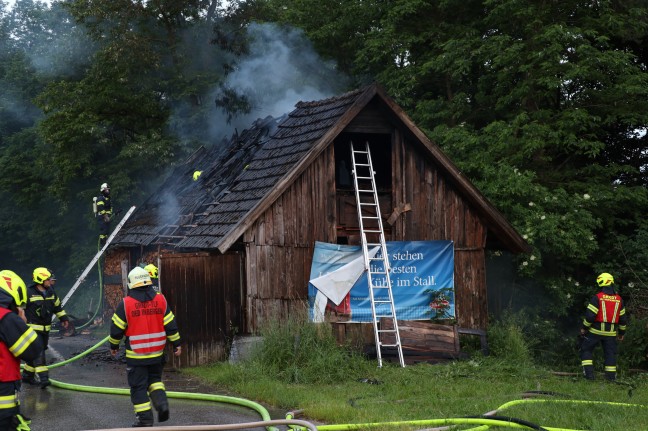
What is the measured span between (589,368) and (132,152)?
18939 millimetres

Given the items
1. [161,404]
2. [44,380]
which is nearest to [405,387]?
[161,404]

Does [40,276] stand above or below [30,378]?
above

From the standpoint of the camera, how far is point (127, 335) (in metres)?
9.17

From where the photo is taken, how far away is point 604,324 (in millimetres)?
13953

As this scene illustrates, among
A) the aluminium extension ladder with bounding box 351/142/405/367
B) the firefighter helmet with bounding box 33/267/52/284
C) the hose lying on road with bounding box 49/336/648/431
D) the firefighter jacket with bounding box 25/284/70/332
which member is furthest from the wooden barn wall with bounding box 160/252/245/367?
the hose lying on road with bounding box 49/336/648/431

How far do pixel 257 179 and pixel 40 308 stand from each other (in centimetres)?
494

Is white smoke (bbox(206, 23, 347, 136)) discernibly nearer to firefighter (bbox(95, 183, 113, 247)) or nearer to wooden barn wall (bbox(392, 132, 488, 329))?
firefighter (bbox(95, 183, 113, 247))

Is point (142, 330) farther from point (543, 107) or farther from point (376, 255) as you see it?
point (543, 107)

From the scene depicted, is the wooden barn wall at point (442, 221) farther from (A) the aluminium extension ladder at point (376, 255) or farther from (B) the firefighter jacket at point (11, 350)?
(B) the firefighter jacket at point (11, 350)

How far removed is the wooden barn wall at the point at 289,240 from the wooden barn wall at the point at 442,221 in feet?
5.12

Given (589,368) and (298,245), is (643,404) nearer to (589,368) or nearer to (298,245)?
(589,368)

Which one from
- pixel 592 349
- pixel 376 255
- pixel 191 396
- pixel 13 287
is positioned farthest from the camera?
pixel 376 255

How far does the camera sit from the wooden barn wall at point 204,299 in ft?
46.3

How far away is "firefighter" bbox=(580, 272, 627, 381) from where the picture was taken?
1386 cm
